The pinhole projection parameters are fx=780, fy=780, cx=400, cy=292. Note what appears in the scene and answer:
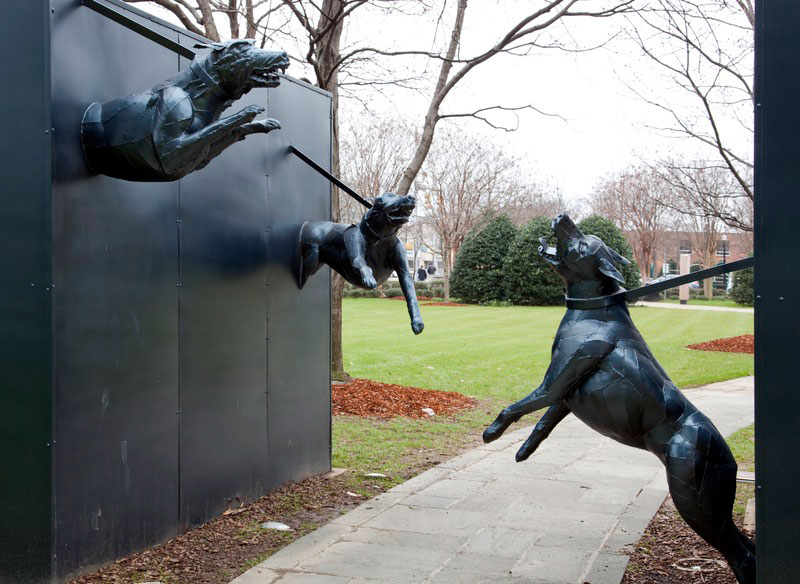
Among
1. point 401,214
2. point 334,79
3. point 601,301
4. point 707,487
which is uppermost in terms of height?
point 334,79

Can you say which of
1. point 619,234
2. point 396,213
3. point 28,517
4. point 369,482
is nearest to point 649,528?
point 369,482

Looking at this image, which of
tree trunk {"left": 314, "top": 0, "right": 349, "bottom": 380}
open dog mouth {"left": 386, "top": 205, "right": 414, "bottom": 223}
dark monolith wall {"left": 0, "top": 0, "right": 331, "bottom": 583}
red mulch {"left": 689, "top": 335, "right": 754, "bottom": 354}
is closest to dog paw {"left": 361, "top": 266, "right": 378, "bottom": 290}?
open dog mouth {"left": 386, "top": 205, "right": 414, "bottom": 223}

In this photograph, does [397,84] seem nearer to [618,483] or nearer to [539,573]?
[618,483]

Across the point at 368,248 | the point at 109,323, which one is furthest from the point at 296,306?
the point at 109,323

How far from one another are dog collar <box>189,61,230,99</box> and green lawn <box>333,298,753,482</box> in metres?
3.61

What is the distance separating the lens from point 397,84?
463 inches

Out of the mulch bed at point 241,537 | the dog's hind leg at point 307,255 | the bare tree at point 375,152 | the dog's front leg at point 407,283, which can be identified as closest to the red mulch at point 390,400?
the mulch bed at point 241,537

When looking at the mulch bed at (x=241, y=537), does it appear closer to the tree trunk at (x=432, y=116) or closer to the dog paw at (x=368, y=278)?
the dog paw at (x=368, y=278)

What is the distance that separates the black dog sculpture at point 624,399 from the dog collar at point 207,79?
1888 millimetres

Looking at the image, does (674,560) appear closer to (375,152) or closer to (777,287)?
(777,287)

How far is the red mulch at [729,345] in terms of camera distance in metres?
17.7

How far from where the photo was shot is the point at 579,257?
13.0 ft

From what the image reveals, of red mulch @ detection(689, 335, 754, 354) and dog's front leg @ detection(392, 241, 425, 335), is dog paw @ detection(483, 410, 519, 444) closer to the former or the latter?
dog's front leg @ detection(392, 241, 425, 335)

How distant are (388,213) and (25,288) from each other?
2.37 meters
